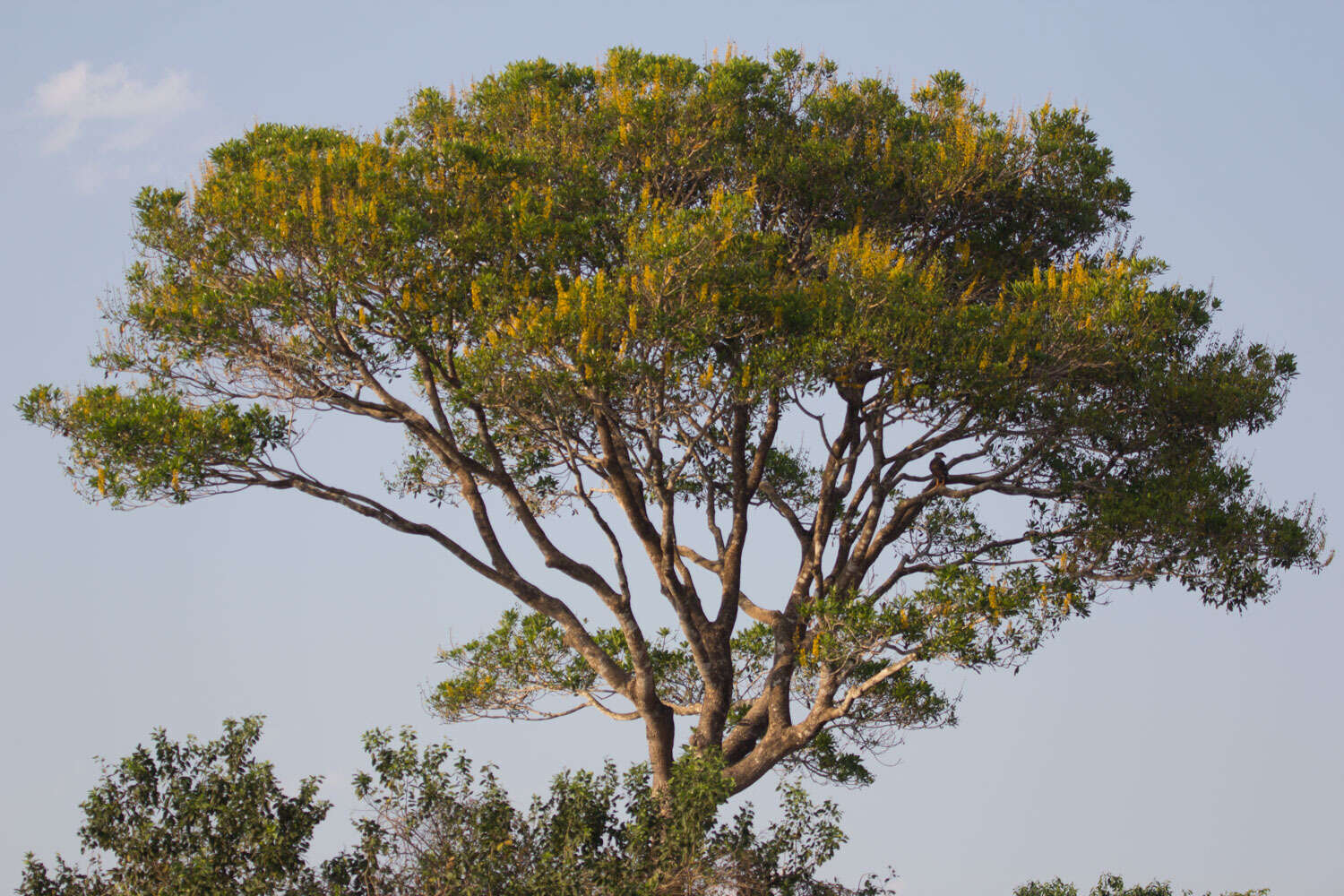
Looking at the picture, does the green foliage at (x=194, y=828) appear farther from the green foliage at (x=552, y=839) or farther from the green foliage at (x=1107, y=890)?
the green foliage at (x=1107, y=890)

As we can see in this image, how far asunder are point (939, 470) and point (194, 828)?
25.7 feet

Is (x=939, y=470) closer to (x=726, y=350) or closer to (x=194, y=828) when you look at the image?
(x=726, y=350)

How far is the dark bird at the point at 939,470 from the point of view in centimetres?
1472

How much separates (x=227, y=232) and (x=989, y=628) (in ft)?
25.3

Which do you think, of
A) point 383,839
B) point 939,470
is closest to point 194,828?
point 383,839

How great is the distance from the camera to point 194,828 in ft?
38.2

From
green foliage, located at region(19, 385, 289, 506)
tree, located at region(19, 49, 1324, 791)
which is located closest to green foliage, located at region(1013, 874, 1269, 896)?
tree, located at region(19, 49, 1324, 791)

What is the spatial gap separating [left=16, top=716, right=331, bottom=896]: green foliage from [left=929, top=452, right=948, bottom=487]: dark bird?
22.3 feet

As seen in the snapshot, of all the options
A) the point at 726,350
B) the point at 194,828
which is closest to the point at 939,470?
the point at 726,350

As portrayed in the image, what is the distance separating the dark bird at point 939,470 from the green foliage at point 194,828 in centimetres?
681

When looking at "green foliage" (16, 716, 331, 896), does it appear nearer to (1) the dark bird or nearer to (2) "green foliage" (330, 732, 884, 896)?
(2) "green foliage" (330, 732, 884, 896)

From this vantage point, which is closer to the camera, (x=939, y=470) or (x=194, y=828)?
(x=194, y=828)

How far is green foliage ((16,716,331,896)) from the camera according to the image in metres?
11.4

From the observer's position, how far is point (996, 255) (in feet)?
49.1
